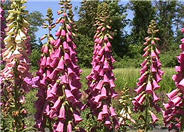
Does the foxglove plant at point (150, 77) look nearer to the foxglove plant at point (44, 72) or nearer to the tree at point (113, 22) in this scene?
the foxglove plant at point (44, 72)

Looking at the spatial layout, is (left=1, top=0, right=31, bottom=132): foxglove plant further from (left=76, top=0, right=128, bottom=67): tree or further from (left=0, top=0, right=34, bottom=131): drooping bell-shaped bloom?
(left=76, top=0, right=128, bottom=67): tree

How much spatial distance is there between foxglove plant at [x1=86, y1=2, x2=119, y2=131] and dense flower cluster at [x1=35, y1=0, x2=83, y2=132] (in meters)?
0.50

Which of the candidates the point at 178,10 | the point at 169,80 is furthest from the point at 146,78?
the point at 178,10

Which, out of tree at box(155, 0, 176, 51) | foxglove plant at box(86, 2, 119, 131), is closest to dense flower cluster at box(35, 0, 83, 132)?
foxglove plant at box(86, 2, 119, 131)

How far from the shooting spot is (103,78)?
4.10m

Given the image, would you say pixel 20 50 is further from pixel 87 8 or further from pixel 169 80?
pixel 87 8

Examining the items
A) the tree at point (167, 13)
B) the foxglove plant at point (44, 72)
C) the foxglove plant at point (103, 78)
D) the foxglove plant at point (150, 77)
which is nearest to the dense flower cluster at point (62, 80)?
the foxglove plant at point (44, 72)

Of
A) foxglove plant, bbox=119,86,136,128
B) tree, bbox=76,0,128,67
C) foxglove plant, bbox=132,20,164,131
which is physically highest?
tree, bbox=76,0,128,67

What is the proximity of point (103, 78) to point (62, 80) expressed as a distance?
86 cm

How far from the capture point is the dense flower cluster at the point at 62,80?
3330 millimetres

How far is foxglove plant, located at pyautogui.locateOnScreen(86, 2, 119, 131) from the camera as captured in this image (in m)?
3.98

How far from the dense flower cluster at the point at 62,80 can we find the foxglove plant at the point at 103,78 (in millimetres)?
499

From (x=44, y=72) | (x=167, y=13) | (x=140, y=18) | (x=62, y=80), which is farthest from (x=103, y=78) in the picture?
(x=167, y=13)

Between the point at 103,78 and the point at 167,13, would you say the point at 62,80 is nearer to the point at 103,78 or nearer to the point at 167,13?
the point at 103,78
